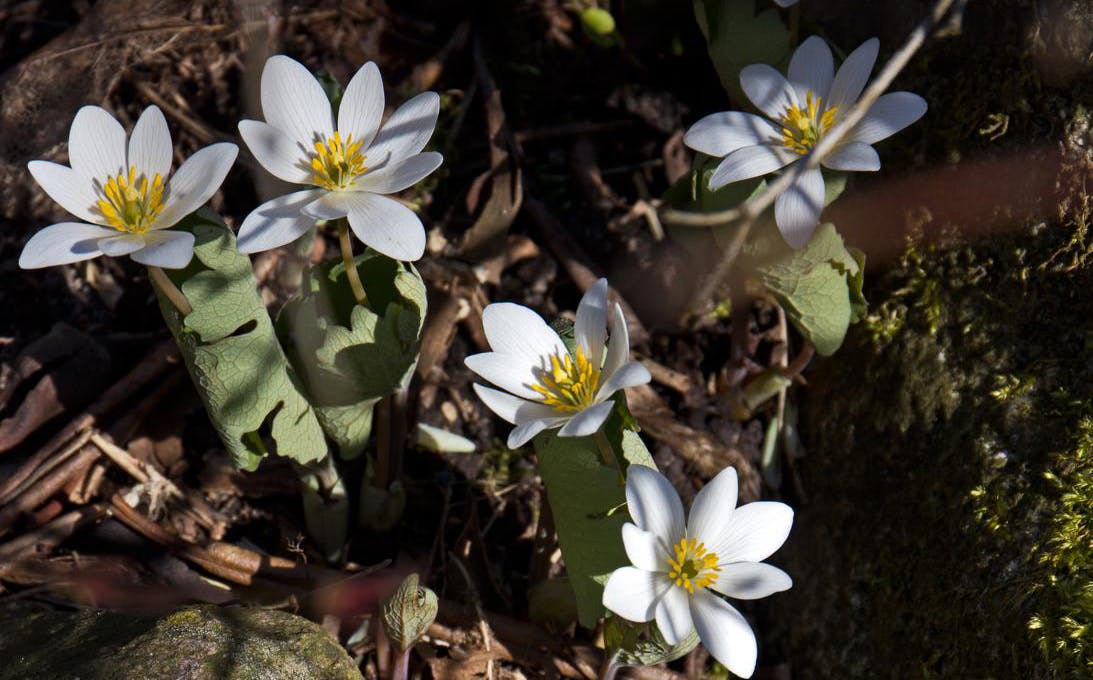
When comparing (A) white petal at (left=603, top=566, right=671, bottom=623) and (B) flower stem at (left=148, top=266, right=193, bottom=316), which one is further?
(B) flower stem at (left=148, top=266, right=193, bottom=316)

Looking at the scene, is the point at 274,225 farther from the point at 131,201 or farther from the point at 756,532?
the point at 756,532

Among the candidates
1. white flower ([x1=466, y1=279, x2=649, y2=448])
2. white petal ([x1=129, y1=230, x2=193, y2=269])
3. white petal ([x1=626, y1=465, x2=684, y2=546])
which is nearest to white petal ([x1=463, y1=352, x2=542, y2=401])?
white flower ([x1=466, y1=279, x2=649, y2=448])

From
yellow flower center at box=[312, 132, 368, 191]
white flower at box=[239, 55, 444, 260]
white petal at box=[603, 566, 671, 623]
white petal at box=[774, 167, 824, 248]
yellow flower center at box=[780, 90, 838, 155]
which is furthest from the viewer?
yellow flower center at box=[780, 90, 838, 155]

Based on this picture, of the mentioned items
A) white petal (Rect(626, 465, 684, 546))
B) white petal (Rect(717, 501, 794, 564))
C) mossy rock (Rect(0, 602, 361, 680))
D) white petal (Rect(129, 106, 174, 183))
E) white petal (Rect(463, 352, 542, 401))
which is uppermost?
white petal (Rect(129, 106, 174, 183))

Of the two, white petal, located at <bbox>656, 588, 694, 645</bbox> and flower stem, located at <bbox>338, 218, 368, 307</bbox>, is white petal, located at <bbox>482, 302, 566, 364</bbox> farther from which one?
white petal, located at <bbox>656, 588, 694, 645</bbox>

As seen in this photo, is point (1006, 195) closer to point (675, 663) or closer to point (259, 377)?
point (675, 663)

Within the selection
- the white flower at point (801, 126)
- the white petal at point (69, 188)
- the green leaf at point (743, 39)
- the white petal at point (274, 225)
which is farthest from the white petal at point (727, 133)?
the white petal at point (69, 188)

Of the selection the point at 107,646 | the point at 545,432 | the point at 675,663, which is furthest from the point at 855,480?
the point at 107,646
